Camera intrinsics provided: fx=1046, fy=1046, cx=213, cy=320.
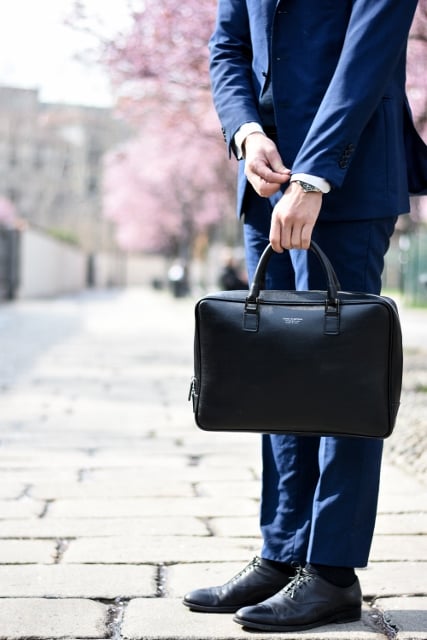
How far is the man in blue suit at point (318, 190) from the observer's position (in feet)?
7.82

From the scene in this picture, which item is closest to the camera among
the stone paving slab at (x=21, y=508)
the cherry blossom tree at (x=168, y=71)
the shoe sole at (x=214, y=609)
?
the shoe sole at (x=214, y=609)

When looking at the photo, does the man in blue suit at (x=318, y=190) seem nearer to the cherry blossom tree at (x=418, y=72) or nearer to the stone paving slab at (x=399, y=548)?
the stone paving slab at (x=399, y=548)

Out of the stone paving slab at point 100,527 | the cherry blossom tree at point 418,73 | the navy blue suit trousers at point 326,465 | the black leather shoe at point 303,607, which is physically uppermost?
the cherry blossom tree at point 418,73

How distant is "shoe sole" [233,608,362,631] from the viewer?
8.14ft

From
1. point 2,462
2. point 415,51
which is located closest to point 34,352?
point 415,51

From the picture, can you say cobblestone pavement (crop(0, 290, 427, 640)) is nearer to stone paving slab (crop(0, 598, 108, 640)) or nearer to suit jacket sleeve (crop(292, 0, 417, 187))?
stone paving slab (crop(0, 598, 108, 640))

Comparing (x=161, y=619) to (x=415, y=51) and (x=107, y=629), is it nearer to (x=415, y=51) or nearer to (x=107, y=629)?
(x=107, y=629)

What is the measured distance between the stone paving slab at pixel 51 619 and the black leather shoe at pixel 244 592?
25 centimetres

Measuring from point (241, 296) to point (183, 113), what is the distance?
10836mm

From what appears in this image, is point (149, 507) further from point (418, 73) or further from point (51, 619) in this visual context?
point (418, 73)

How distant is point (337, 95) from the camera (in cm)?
238

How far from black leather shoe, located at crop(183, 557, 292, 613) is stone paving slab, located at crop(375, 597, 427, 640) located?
0.90ft

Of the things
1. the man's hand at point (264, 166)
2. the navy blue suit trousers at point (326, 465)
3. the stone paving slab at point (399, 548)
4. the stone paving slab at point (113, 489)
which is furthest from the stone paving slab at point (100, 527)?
the man's hand at point (264, 166)

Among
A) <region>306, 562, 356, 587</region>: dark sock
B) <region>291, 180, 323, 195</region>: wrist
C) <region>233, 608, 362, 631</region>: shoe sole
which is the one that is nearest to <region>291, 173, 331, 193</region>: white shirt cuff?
<region>291, 180, 323, 195</region>: wrist
